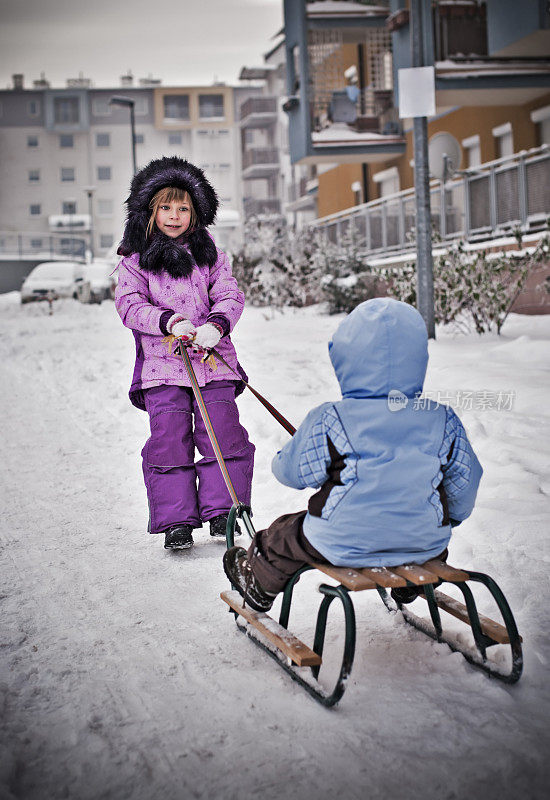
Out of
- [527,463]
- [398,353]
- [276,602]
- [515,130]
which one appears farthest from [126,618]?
[515,130]

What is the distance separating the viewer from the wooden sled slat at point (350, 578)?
2.72 m

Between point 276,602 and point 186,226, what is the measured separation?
2.07m

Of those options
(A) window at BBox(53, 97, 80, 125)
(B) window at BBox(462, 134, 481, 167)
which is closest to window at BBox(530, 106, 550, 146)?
(B) window at BBox(462, 134, 481, 167)

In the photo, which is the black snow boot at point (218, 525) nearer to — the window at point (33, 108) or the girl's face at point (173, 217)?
the girl's face at point (173, 217)

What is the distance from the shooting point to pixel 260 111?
60531 mm

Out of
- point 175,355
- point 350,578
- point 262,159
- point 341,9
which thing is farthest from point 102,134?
point 350,578

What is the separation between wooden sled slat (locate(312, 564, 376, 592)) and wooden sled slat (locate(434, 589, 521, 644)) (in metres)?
0.49

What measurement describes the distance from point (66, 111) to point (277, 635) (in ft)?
255

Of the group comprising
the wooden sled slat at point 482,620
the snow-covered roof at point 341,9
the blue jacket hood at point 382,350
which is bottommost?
the wooden sled slat at point 482,620

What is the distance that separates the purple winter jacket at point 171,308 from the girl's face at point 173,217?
0.66 feet

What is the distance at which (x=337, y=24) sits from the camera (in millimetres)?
24312

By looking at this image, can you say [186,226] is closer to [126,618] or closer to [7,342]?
[126,618]

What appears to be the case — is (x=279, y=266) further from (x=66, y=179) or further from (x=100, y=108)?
(x=100, y=108)

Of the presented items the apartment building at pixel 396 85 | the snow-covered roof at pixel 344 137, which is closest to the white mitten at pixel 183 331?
the apartment building at pixel 396 85
